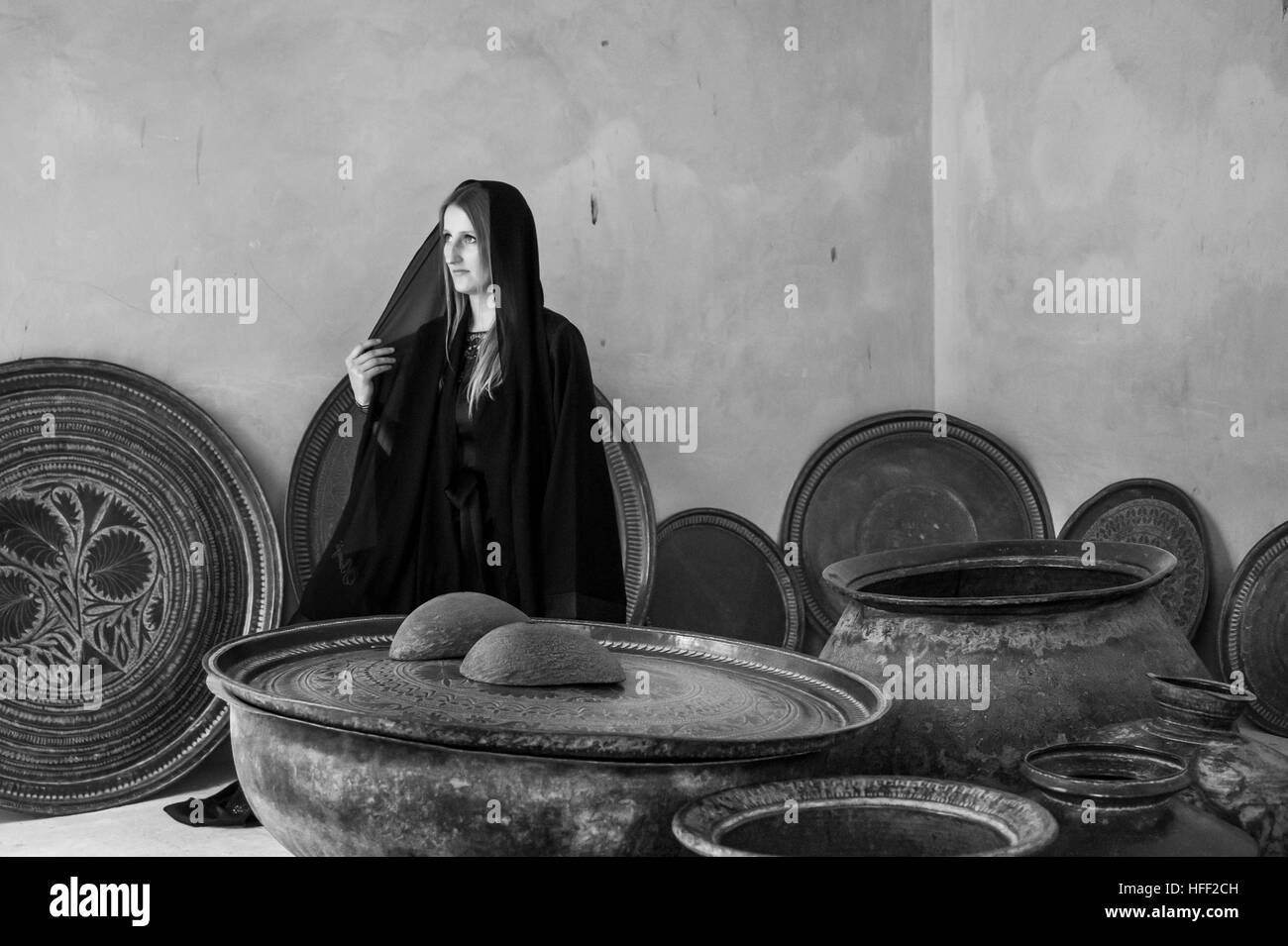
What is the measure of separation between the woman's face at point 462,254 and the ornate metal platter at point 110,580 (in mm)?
866

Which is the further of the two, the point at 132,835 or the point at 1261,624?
the point at 1261,624

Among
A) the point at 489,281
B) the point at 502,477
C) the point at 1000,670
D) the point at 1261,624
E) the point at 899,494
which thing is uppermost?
the point at 489,281

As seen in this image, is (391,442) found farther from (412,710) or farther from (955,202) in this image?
(955,202)

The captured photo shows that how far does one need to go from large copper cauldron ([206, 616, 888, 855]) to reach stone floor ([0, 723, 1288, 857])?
1.09 meters

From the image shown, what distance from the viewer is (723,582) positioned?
14.5 ft

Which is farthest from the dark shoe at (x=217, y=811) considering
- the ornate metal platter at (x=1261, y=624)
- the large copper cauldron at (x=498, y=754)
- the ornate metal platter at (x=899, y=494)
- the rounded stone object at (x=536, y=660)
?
the ornate metal platter at (x=1261, y=624)

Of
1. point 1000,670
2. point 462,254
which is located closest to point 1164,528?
point 1000,670

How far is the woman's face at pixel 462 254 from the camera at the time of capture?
144 inches

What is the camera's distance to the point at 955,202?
191 inches

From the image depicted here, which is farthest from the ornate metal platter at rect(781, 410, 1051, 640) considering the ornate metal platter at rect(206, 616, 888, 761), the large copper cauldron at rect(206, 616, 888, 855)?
the large copper cauldron at rect(206, 616, 888, 855)

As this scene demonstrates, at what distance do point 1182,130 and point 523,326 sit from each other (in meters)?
2.08

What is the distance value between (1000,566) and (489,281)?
1.65m

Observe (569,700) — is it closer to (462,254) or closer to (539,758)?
(539,758)

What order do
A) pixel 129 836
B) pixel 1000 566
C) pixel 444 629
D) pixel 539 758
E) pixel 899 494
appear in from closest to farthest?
pixel 539 758 < pixel 444 629 < pixel 1000 566 < pixel 129 836 < pixel 899 494
